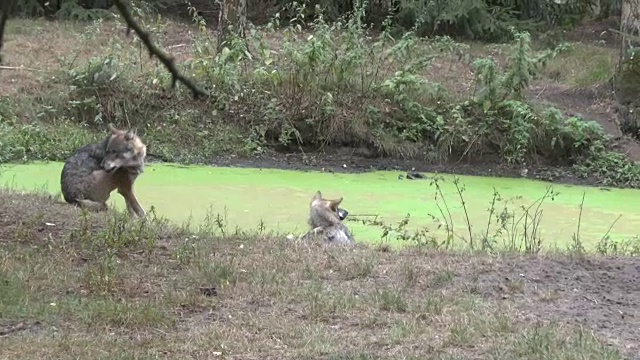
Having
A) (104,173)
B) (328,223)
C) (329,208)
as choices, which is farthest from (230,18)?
(328,223)

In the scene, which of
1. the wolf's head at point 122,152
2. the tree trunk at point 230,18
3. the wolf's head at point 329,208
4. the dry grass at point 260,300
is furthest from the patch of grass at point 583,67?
the dry grass at point 260,300

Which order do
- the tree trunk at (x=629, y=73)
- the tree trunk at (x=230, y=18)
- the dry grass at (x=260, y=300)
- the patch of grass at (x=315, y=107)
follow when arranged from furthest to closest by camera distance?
the tree trunk at (x=230, y=18) < the tree trunk at (x=629, y=73) < the patch of grass at (x=315, y=107) < the dry grass at (x=260, y=300)

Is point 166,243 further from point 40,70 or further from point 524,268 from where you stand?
point 40,70

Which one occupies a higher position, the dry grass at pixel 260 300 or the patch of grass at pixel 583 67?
the patch of grass at pixel 583 67

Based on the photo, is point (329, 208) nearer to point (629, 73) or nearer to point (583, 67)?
point (629, 73)

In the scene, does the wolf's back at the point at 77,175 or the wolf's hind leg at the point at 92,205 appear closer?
the wolf's hind leg at the point at 92,205

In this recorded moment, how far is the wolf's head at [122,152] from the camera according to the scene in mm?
8898

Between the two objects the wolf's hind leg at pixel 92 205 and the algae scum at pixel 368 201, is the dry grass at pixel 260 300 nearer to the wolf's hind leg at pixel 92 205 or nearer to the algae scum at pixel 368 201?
the wolf's hind leg at pixel 92 205

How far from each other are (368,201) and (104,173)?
333 cm

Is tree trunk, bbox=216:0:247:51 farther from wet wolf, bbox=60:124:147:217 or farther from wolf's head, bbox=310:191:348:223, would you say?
wolf's head, bbox=310:191:348:223

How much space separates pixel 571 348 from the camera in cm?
519

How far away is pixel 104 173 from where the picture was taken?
8914 mm

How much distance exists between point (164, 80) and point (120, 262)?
307 inches

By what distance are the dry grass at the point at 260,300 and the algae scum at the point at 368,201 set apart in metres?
1.58
